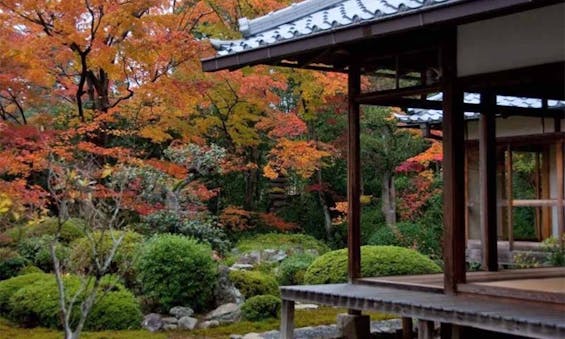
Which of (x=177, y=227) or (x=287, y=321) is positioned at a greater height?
(x=177, y=227)

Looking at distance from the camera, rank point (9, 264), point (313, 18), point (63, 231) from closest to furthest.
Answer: point (313, 18) < point (9, 264) < point (63, 231)

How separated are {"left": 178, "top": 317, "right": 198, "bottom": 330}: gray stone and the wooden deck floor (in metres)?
2.99

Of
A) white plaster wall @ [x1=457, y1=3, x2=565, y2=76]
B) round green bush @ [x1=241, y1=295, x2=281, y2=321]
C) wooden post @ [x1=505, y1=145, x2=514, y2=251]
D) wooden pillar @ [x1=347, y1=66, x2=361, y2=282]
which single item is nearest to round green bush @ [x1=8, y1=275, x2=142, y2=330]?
round green bush @ [x1=241, y1=295, x2=281, y2=321]

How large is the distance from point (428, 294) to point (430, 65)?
99.9 inches

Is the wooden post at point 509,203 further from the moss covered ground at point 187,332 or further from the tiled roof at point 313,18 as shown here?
the tiled roof at point 313,18

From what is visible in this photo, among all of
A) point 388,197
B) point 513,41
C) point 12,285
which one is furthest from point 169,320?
point 388,197

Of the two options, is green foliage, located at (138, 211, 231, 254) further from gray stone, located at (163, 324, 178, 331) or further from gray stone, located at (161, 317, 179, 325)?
gray stone, located at (163, 324, 178, 331)

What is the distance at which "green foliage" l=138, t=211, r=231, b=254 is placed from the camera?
13.1 meters

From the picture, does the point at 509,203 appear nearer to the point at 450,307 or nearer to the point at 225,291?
the point at 225,291

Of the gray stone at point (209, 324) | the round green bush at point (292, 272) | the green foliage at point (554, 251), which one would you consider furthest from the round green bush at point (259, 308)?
the green foliage at point (554, 251)

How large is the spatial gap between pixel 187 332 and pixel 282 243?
22.8 feet

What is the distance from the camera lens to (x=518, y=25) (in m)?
5.66

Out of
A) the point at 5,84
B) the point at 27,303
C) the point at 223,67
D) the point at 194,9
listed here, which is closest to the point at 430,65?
the point at 223,67

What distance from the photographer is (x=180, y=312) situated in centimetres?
989
